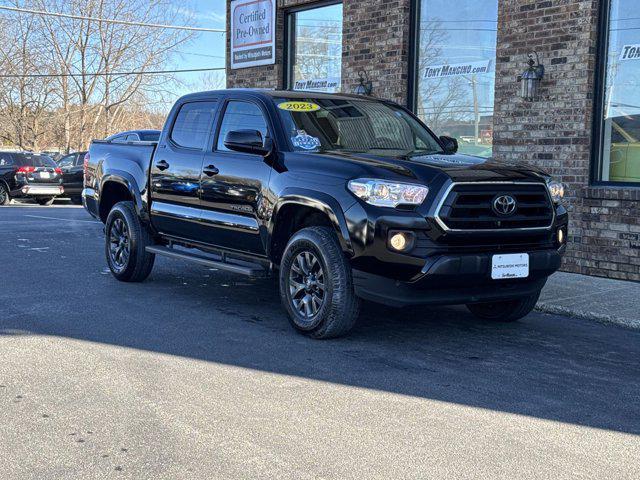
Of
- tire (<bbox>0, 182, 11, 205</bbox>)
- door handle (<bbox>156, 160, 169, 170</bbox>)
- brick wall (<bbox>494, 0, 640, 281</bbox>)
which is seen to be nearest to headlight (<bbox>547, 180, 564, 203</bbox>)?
brick wall (<bbox>494, 0, 640, 281</bbox>)

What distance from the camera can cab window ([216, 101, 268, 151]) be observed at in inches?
287

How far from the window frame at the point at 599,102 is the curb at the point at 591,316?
108 inches

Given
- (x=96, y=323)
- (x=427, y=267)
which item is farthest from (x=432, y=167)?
(x=96, y=323)

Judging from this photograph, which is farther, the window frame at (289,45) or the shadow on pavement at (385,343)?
the window frame at (289,45)

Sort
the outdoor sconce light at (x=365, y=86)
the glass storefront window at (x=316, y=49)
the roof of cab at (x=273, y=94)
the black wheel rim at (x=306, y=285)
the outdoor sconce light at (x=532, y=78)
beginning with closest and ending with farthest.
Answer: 1. the black wheel rim at (x=306, y=285)
2. the roof of cab at (x=273, y=94)
3. the outdoor sconce light at (x=532, y=78)
4. the outdoor sconce light at (x=365, y=86)
5. the glass storefront window at (x=316, y=49)

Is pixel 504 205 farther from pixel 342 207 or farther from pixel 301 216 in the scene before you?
pixel 301 216

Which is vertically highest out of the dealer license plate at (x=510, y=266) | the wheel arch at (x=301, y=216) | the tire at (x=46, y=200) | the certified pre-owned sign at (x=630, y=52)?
the certified pre-owned sign at (x=630, y=52)

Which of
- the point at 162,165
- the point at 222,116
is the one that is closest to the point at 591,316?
the point at 222,116

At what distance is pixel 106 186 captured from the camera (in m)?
9.36

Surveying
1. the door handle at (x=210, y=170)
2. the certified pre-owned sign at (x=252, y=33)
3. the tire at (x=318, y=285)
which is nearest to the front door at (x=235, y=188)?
the door handle at (x=210, y=170)

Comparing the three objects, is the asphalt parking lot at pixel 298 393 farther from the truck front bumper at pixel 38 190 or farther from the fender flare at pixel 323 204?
the truck front bumper at pixel 38 190

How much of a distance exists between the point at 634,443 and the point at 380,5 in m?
9.56

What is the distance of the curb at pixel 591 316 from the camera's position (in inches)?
280

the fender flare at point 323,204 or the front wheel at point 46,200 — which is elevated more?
the fender flare at point 323,204
